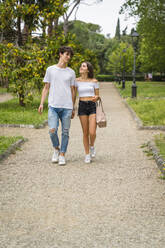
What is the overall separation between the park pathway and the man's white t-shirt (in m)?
1.12

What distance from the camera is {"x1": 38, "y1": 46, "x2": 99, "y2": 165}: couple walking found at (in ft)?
22.3

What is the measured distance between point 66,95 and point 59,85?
0.66ft

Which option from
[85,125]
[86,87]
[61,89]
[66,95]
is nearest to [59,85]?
[61,89]

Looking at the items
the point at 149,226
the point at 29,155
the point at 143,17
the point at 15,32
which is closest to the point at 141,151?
the point at 29,155

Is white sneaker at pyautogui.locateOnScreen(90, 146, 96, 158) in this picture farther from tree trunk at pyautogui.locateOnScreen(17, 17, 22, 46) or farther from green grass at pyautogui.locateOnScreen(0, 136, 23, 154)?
tree trunk at pyautogui.locateOnScreen(17, 17, 22, 46)

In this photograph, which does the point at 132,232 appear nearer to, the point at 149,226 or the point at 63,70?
the point at 149,226

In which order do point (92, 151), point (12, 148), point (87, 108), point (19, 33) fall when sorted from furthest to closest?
point (19, 33) < point (12, 148) < point (92, 151) < point (87, 108)

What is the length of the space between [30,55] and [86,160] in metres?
9.56

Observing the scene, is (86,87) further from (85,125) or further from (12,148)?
(12,148)

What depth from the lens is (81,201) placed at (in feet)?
16.9

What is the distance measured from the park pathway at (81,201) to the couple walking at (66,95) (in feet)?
2.18

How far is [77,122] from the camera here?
1429 centimetres

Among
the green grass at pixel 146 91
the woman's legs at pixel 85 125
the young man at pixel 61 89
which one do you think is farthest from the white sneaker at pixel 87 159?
the green grass at pixel 146 91

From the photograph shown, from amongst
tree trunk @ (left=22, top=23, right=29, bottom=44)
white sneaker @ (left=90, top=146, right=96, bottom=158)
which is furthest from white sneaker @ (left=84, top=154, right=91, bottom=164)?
tree trunk @ (left=22, top=23, right=29, bottom=44)
